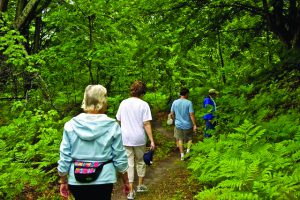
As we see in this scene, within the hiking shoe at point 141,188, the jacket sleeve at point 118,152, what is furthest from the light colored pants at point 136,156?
the jacket sleeve at point 118,152

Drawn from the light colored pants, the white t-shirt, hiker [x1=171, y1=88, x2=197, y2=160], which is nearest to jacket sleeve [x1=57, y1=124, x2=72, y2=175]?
the white t-shirt

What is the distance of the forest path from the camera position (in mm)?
7305

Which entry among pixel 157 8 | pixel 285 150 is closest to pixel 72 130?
pixel 285 150

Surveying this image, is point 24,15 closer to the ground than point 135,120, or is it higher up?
higher up

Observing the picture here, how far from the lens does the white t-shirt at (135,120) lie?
6871mm

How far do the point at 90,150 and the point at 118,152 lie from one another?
1.06 feet

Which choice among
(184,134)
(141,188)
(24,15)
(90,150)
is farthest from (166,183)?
(24,15)

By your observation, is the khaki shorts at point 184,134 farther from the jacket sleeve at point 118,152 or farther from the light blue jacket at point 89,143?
the light blue jacket at point 89,143

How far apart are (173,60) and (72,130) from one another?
1174 cm

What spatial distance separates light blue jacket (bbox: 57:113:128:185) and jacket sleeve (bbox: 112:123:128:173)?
13mm

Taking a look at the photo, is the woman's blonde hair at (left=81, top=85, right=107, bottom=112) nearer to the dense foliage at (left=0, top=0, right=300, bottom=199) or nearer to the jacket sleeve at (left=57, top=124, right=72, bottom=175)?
the jacket sleeve at (left=57, top=124, right=72, bottom=175)

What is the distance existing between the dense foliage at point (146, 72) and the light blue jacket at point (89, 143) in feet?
6.20

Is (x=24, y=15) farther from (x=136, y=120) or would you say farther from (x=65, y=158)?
(x=65, y=158)

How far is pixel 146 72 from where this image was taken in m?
16.1
